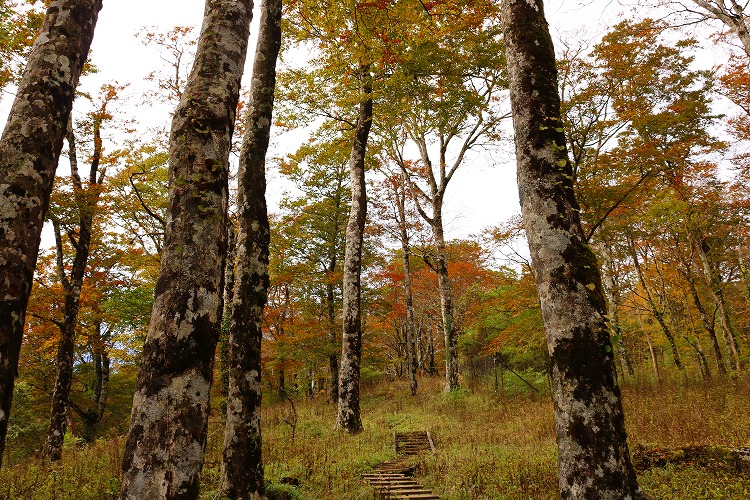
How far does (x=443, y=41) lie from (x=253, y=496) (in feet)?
50.6

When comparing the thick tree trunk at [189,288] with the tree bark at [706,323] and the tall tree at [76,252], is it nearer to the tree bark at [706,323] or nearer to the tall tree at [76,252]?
the tall tree at [76,252]

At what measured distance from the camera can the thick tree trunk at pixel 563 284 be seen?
2621 millimetres

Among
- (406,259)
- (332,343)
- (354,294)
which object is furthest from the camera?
(406,259)

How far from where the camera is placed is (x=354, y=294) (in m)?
12.1

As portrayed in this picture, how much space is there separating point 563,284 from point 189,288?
278 centimetres

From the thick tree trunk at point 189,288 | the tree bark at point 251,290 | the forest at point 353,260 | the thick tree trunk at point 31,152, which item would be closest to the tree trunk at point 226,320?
the forest at point 353,260

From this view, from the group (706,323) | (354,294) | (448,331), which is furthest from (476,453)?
(706,323)

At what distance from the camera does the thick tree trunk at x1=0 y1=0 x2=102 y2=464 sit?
2705 mm

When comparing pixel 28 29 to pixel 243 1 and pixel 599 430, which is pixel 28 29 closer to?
pixel 243 1

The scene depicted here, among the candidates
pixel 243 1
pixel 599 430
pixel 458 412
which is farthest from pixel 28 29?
pixel 458 412

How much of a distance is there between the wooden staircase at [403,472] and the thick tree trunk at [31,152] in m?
4.97

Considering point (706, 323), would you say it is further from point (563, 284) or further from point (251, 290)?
point (251, 290)

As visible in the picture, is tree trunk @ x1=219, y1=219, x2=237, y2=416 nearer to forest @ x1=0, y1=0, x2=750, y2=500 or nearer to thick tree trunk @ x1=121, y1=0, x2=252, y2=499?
forest @ x1=0, y1=0, x2=750, y2=500

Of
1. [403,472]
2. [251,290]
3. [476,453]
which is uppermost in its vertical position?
[251,290]
